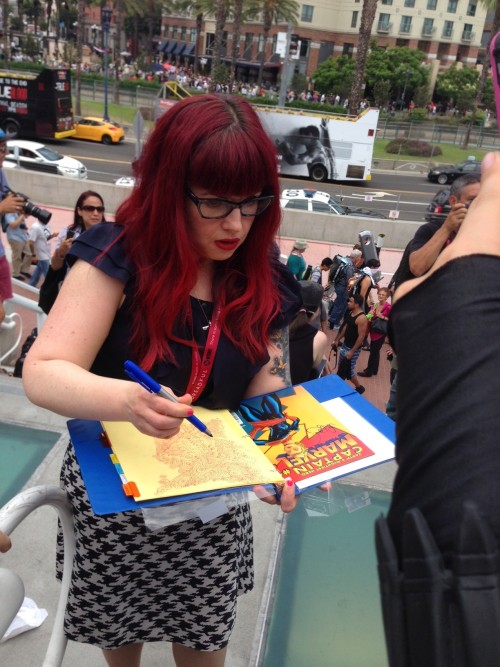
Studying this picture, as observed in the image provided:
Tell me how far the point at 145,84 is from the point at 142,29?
118 feet

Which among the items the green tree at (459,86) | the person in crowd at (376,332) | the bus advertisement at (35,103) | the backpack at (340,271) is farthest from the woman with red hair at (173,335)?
the green tree at (459,86)

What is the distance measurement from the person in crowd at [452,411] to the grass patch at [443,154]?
32.3 m

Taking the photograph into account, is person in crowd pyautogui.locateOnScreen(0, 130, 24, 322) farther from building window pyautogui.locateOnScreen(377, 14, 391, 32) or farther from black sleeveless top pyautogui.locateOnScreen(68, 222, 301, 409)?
building window pyautogui.locateOnScreen(377, 14, 391, 32)

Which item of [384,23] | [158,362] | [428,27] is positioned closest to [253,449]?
[158,362]

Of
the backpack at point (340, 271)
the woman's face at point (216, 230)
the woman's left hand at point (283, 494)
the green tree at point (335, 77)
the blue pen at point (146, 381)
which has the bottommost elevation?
the backpack at point (340, 271)

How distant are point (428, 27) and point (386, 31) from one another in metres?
3.96

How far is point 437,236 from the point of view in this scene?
292 cm

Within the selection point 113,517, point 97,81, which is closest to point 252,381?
point 113,517

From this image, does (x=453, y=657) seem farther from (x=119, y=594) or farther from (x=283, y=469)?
(x=119, y=594)

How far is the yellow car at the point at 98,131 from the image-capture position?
27.4m

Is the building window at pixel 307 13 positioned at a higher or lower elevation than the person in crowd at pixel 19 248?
higher

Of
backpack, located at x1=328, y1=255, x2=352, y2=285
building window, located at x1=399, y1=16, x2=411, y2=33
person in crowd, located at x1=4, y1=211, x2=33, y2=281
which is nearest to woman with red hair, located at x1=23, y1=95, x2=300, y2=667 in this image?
backpack, located at x1=328, y1=255, x2=352, y2=285

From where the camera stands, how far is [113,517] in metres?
1.48

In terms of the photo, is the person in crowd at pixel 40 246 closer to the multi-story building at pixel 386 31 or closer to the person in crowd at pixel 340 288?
the person in crowd at pixel 340 288
